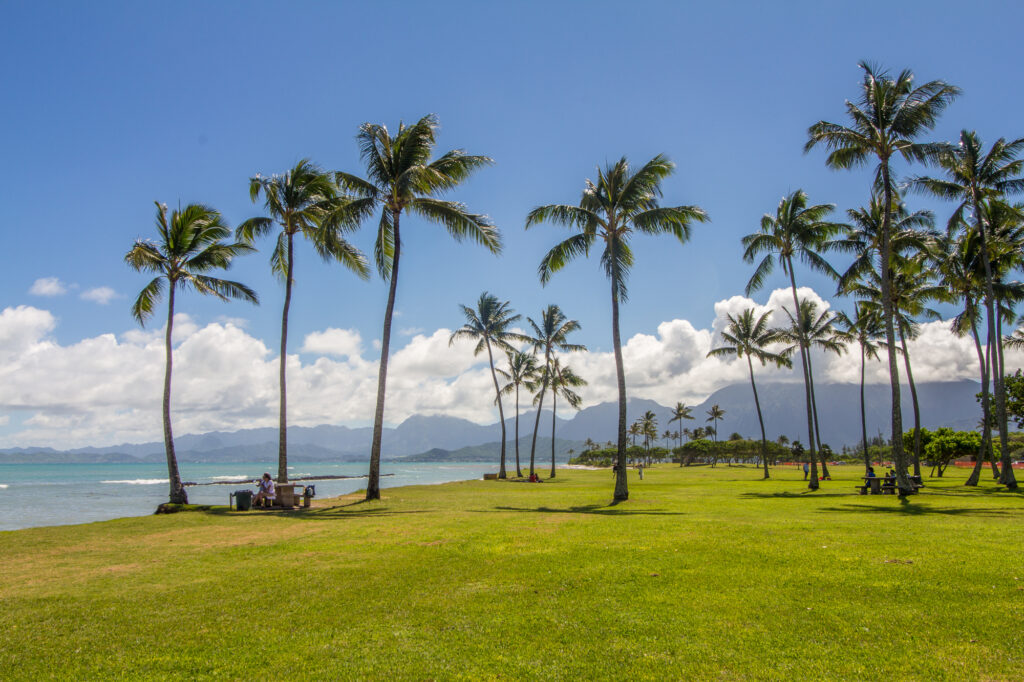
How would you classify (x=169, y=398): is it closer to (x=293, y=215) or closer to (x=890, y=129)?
(x=293, y=215)

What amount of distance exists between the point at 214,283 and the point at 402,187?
30.9 ft

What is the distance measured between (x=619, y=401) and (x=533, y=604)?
14303 mm

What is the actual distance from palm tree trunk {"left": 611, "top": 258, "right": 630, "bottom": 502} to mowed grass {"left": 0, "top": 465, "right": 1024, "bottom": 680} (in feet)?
27.3

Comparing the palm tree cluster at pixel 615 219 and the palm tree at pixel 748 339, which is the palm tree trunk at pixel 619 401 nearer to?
the palm tree cluster at pixel 615 219

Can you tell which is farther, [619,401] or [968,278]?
[968,278]

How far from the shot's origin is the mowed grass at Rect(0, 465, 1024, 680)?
5094 mm

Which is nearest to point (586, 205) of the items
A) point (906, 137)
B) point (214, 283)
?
point (906, 137)

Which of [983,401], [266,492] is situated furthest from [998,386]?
[266,492]

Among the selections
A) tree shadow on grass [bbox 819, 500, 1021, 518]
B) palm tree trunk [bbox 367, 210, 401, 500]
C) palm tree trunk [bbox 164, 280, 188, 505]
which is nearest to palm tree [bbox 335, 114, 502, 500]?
palm tree trunk [bbox 367, 210, 401, 500]

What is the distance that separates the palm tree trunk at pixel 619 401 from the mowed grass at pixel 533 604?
831cm

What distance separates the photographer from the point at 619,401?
67.2 feet

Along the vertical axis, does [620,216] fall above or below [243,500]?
above

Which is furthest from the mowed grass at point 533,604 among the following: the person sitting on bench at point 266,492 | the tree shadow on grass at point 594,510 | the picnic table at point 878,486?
the picnic table at point 878,486

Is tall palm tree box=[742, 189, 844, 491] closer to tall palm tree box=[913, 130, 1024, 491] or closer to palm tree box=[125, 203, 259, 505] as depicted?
tall palm tree box=[913, 130, 1024, 491]
